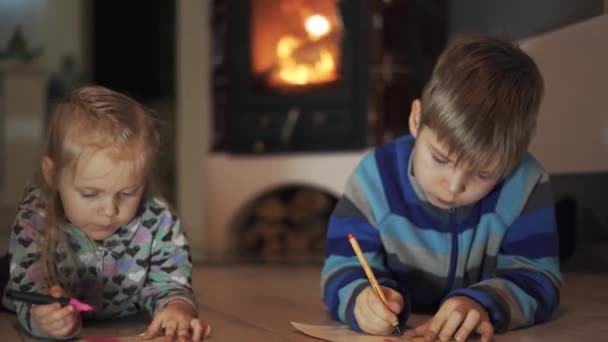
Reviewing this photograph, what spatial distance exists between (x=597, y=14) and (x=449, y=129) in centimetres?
67

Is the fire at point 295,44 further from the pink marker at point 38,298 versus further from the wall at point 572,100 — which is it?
the pink marker at point 38,298

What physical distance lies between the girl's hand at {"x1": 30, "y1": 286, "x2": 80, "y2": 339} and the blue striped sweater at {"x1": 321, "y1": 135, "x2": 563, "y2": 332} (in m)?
0.34

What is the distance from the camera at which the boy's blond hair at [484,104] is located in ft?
3.01

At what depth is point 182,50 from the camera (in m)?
2.65

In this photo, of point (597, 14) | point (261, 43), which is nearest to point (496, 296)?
point (597, 14)

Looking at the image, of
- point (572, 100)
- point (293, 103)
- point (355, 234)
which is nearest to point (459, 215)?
point (355, 234)

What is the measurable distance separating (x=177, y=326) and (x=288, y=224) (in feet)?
5.78

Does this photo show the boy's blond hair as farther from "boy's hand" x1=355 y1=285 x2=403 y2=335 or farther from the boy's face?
A: "boy's hand" x1=355 y1=285 x2=403 y2=335

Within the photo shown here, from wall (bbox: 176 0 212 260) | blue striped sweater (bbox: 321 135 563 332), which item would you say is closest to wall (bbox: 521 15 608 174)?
blue striped sweater (bbox: 321 135 563 332)

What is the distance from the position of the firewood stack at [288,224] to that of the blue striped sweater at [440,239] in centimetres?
149

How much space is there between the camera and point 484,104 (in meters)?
A: 0.92

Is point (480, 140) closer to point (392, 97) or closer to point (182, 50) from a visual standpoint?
point (392, 97)

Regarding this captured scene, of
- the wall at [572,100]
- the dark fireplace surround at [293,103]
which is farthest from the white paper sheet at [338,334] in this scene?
the dark fireplace surround at [293,103]

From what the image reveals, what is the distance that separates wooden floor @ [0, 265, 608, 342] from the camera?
98 cm
